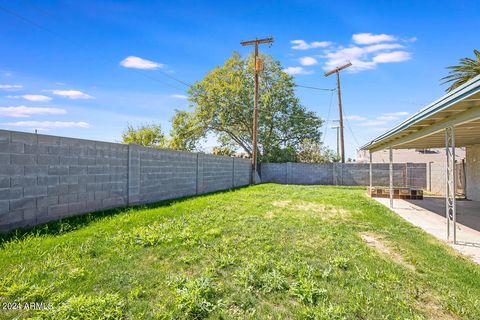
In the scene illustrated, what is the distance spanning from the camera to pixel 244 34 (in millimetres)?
18344

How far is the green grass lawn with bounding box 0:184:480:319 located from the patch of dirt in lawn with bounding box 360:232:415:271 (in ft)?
0.06

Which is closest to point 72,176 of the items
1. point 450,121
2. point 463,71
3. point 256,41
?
point 450,121

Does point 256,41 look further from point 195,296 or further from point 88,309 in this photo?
point 88,309

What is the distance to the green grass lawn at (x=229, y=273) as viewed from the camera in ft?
8.13

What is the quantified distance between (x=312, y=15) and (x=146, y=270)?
12675 mm

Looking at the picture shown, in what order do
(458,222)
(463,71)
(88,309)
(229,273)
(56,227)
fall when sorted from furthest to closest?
(463,71) < (458,222) < (56,227) < (229,273) < (88,309)

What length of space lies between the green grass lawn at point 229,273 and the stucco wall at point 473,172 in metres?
8.61

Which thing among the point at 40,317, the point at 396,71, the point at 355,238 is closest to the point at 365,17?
the point at 396,71

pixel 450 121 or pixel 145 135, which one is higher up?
pixel 145 135

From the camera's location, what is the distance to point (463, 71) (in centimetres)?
1227

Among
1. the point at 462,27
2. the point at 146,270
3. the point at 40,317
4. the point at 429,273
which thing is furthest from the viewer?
the point at 462,27

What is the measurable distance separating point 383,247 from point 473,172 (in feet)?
33.8

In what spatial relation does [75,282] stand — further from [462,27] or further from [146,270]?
[462,27]

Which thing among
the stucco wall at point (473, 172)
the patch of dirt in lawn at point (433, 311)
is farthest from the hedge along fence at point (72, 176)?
the stucco wall at point (473, 172)
